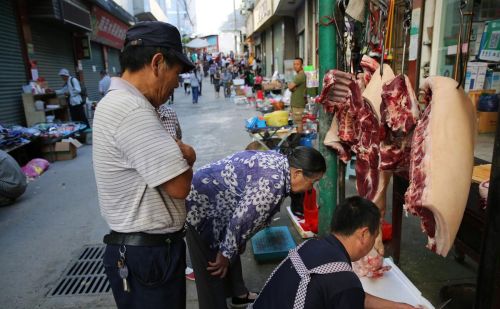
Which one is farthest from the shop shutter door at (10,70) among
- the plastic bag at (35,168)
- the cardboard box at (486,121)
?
the cardboard box at (486,121)

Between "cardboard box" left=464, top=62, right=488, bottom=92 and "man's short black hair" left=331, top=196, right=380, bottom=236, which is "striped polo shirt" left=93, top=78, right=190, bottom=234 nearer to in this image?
"man's short black hair" left=331, top=196, right=380, bottom=236

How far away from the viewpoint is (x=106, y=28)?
16.6 metres

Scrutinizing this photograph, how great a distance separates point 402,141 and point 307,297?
1.14 metres

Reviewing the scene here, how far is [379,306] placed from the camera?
191 cm

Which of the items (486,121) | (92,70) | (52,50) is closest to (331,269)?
(486,121)

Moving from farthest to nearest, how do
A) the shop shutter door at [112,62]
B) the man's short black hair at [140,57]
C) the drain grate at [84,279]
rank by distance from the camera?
the shop shutter door at [112,62], the drain grate at [84,279], the man's short black hair at [140,57]

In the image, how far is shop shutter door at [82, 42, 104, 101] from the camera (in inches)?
581

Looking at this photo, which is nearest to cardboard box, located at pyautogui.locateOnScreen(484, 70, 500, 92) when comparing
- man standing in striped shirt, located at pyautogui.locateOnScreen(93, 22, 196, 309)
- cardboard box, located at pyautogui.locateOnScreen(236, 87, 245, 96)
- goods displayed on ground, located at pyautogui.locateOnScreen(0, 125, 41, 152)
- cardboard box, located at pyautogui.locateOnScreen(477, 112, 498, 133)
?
cardboard box, located at pyautogui.locateOnScreen(477, 112, 498, 133)

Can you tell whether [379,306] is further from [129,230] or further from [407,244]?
[407,244]

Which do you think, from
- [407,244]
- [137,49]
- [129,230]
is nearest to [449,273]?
[407,244]

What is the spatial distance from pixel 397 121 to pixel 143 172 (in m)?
1.44

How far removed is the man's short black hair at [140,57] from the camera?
1.49 meters

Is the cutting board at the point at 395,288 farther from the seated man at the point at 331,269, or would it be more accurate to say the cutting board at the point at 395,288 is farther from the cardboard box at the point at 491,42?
the cardboard box at the point at 491,42

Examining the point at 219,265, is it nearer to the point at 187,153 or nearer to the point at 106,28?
the point at 187,153
